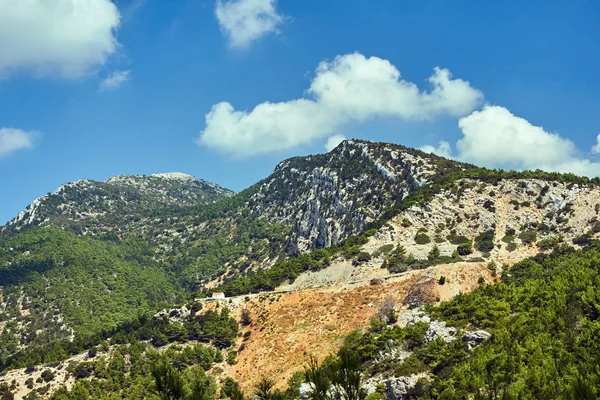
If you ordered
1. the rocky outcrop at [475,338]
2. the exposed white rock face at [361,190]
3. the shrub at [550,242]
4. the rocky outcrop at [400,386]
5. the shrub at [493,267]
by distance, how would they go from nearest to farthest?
the rocky outcrop at [400,386]
the rocky outcrop at [475,338]
the shrub at [493,267]
the shrub at [550,242]
the exposed white rock face at [361,190]

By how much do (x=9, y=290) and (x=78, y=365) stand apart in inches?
4915

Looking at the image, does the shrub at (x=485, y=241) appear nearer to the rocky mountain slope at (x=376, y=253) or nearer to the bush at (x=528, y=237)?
the rocky mountain slope at (x=376, y=253)

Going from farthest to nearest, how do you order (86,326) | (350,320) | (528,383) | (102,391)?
(86,326) < (350,320) < (102,391) < (528,383)

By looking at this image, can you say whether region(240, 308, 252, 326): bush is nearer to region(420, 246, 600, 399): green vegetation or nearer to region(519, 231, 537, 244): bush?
region(420, 246, 600, 399): green vegetation

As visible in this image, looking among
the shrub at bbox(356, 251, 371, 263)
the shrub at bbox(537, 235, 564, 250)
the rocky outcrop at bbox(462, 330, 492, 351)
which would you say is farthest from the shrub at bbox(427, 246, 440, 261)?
the rocky outcrop at bbox(462, 330, 492, 351)

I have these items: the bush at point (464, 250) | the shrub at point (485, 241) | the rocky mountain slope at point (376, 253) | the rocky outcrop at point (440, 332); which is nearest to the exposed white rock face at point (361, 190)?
the rocky mountain slope at point (376, 253)

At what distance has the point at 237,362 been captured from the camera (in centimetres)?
9450

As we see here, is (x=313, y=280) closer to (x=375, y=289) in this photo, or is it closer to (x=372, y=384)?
(x=375, y=289)

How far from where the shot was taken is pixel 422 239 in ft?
396

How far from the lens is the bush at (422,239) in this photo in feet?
393

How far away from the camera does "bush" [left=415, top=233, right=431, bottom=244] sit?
393 ft

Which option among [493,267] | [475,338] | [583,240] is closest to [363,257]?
[493,267]

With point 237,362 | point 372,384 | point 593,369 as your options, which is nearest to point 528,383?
point 593,369

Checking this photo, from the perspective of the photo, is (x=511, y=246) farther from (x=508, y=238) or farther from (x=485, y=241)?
(x=485, y=241)
